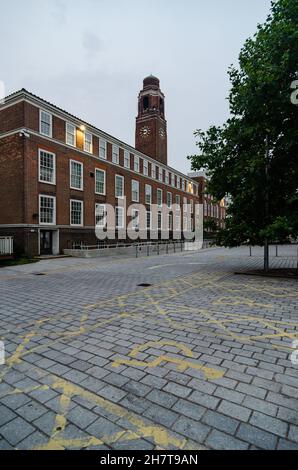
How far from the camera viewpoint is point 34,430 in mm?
2295

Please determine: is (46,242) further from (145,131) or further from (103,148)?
(145,131)

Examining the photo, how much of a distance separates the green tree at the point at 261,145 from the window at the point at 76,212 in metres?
16.5

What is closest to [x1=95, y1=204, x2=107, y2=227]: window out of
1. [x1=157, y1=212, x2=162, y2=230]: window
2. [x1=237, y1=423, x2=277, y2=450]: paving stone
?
[x1=157, y1=212, x2=162, y2=230]: window

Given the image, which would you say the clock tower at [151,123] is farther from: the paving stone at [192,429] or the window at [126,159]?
the paving stone at [192,429]


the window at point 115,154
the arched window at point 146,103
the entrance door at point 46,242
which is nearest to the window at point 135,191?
the window at point 115,154

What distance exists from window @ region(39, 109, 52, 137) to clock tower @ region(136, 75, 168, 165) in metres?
25.6

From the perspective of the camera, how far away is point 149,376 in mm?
3180

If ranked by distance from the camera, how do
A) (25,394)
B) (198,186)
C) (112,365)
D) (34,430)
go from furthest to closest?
(198,186), (112,365), (25,394), (34,430)

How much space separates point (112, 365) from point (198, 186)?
5975cm

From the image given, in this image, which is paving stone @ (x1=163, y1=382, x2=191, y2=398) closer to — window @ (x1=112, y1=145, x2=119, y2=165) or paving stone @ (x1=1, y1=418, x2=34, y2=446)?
paving stone @ (x1=1, y1=418, x2=34, y2=446)

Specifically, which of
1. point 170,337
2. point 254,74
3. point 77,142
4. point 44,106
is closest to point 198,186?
point 77,142

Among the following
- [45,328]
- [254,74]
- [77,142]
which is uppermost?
[77,142]

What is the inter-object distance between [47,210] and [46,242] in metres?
2.96

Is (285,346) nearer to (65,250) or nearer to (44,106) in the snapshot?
(65,250)
